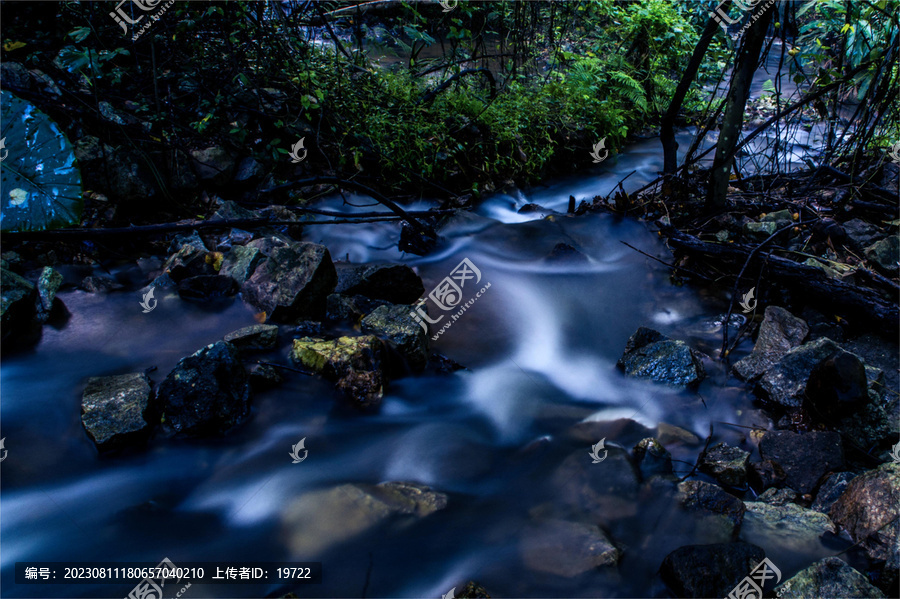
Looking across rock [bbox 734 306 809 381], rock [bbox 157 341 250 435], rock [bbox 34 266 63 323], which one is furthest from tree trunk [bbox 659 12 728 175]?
rock [bbox 34 266 63 323]

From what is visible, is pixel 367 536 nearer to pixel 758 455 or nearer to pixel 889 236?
pixel 758 455

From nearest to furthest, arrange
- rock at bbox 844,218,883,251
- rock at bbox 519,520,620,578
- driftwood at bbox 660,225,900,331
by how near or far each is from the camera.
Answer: rock at bbox 519,520,620,578 → driftwood at bbox 660,225,900,331 → rock at bbox 844,218,883,251

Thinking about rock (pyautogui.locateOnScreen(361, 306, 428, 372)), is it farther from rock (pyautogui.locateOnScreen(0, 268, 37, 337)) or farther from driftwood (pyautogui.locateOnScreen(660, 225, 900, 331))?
driftwood (pyautogui.locateOnScreen(660, 225, 900, 331))

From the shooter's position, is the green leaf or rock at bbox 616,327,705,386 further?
the green leaf

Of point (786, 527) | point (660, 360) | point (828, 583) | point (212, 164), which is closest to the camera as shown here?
point (828, 583)

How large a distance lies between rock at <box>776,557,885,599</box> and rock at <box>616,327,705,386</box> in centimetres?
138

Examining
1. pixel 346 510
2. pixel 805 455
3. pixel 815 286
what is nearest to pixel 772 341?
pixel 815 286

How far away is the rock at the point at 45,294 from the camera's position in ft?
11.5

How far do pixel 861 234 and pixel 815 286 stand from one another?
103 cm

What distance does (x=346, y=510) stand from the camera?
258 centimetres

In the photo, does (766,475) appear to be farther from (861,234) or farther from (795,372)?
(861,234)

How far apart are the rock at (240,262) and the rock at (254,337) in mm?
700

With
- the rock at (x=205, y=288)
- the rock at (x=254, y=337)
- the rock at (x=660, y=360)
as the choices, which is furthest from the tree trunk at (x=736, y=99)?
the rock at (x=205, y=288)

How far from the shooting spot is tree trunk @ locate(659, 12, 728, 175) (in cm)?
432
